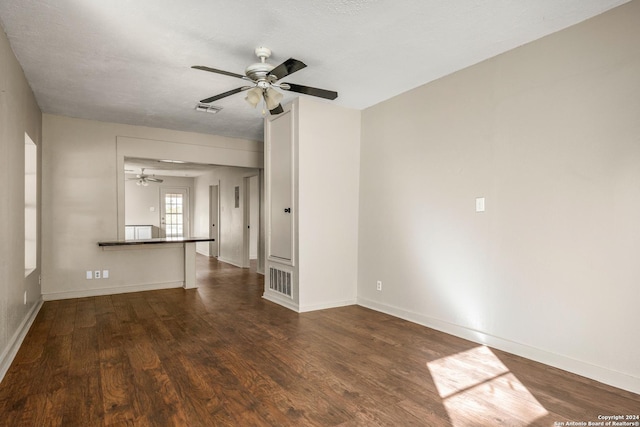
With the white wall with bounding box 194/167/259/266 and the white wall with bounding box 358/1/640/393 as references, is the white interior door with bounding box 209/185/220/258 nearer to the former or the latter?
the white wall with bounding box 194/167/259/266

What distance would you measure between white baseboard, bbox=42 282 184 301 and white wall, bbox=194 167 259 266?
2381mm

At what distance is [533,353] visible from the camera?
289 centimetres

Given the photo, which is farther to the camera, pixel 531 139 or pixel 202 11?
pixel 531 139

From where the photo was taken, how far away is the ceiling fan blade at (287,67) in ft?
8.43

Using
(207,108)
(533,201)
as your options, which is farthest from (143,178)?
(533,201)

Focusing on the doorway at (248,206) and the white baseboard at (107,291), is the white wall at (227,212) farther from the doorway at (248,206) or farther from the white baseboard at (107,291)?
the white baseboard at (107,291)

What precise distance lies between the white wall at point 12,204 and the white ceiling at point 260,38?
27cm

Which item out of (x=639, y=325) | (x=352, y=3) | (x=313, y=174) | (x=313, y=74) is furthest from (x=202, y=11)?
(x=639, y=325)

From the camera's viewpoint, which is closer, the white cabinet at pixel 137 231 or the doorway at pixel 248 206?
the doorway at pixel 248 206

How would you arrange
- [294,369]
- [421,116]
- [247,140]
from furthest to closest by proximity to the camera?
[247,140] < [421,116] < [294,369]

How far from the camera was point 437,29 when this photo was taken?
2.71m

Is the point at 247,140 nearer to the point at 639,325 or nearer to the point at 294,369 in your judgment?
the point at 294,369

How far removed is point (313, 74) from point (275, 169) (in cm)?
159

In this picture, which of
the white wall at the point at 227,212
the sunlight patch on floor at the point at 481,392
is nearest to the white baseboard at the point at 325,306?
the sunlight patch on floor at the point at 481,392
